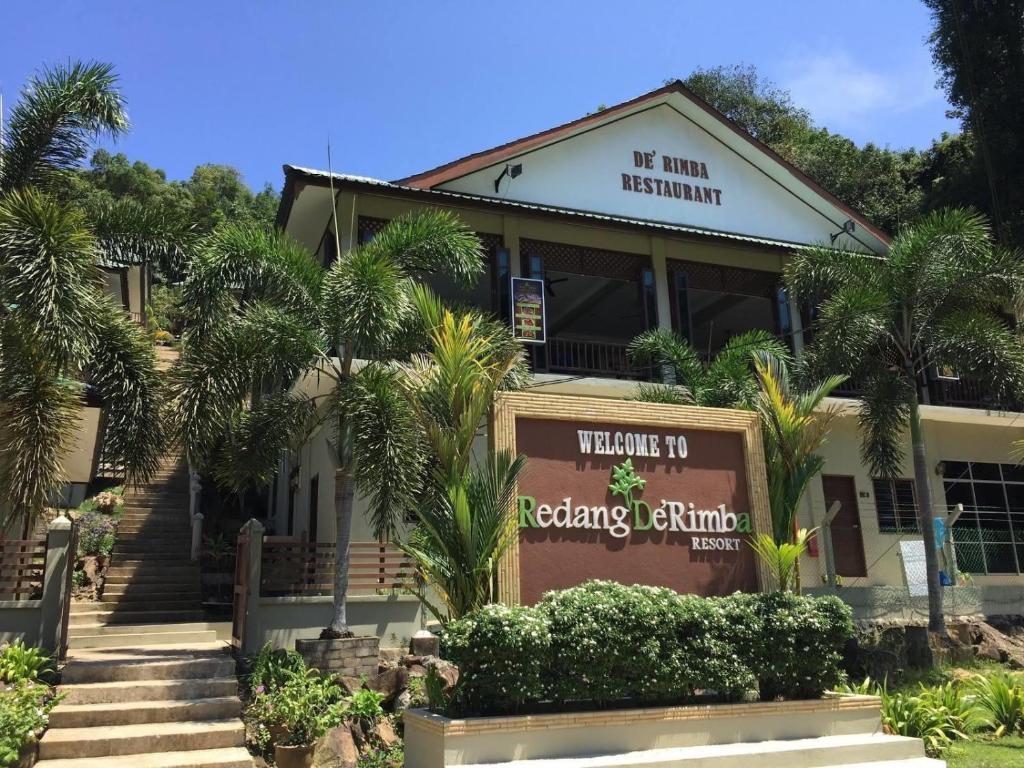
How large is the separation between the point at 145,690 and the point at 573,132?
511 inches

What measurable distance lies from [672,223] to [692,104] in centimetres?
293

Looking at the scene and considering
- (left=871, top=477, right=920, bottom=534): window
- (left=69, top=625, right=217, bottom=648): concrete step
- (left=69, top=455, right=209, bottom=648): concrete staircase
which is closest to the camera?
(left=69, top=625, right=217, bottom=648): concrete step

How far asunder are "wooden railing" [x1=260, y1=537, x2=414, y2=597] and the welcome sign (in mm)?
4347

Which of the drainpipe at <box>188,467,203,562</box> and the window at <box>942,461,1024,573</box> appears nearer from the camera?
the drainpipe at <box>188,467,203,562</box>

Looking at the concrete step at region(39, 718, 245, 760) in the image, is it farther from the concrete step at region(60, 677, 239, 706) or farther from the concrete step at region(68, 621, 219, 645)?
the concrete step at region(68, 621, 219, 645)

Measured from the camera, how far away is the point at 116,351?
10.5 metres

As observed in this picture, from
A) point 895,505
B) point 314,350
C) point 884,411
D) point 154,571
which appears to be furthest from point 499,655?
point 895,505

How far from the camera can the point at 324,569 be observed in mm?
11930

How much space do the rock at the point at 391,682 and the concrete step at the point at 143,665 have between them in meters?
1.74

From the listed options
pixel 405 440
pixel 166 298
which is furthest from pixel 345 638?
pixel 166 298

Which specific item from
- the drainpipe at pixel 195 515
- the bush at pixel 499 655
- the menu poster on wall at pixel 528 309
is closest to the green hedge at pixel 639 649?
the bush at pixel 499 655

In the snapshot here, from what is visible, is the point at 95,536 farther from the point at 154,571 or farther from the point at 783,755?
the point at 783,755

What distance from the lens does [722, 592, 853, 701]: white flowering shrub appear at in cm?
787

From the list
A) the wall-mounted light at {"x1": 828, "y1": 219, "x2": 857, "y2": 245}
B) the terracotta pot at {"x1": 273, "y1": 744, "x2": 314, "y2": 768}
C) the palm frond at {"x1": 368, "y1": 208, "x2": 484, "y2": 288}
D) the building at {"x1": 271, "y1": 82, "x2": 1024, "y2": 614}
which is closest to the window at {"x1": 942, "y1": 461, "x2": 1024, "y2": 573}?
Answer: the building at {"x1": 271, "y1": 82, "x2": 1024, "y2": 614}
